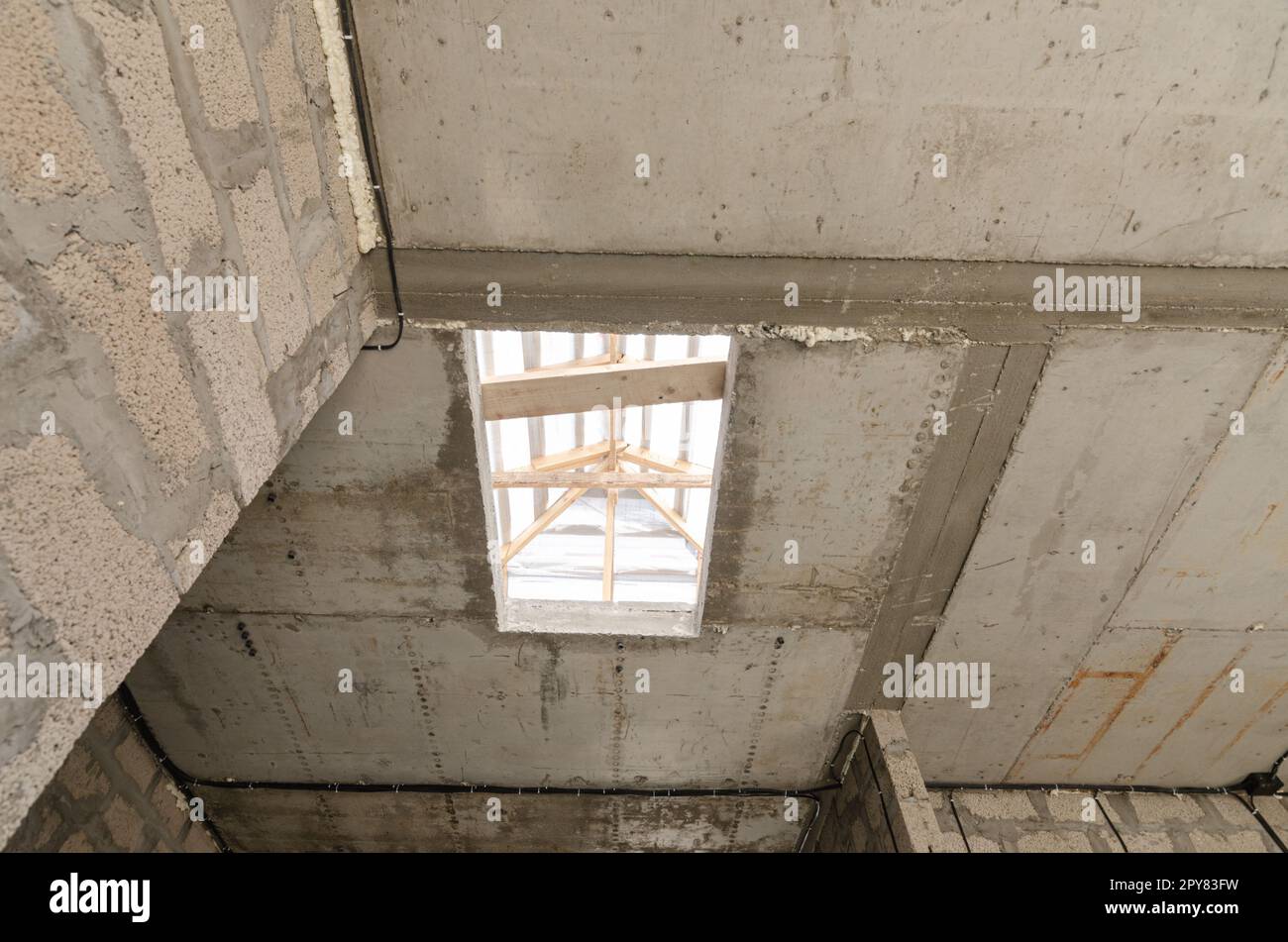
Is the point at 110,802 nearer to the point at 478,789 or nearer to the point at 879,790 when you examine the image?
the point at 478,789

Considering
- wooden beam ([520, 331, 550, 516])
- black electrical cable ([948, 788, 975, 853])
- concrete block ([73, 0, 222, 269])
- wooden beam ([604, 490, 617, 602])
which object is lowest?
black electrical cable ([948, 788, 975, 853])

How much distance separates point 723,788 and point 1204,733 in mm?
2780

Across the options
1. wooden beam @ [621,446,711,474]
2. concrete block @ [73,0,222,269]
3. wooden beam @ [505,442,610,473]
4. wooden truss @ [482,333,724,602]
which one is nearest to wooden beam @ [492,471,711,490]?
wooden truss @ [482,333,724,602]

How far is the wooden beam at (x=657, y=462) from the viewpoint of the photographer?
25.8 feet

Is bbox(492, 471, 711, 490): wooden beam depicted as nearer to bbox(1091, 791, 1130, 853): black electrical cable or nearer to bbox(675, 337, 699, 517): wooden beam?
bbox(675, 337, 699, 517): wooden beam

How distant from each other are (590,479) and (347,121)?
14.8 ft

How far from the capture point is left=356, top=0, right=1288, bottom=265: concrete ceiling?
1971mm

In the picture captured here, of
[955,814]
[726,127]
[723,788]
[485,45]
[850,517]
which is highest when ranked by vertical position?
[485,45]

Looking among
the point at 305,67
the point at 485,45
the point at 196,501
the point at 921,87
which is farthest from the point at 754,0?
the point at 196,501

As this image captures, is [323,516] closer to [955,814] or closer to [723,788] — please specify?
[723,788]

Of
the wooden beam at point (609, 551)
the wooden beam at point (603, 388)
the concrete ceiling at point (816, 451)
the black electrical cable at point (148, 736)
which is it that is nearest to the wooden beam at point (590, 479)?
the wooden beam at point (609, 551)

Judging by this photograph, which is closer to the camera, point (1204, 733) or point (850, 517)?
point (850, 517)

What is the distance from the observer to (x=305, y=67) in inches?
73.7

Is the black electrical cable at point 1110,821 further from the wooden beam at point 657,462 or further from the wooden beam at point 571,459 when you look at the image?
the wooden beam at point 571,459
